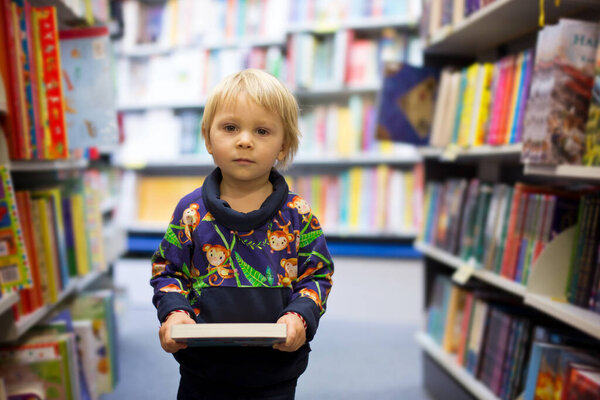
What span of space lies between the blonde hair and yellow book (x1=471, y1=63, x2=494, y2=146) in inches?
36.2

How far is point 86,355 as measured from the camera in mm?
1549

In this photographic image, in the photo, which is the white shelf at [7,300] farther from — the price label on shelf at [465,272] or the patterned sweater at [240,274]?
the price label on shelf at [465,272]

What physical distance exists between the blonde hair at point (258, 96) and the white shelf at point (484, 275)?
852 mm

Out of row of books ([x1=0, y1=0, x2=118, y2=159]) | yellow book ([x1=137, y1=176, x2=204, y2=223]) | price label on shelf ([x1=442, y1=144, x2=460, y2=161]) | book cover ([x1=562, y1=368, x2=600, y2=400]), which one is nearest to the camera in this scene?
book cover ([x1=562, y1=368, x2=600, y2=400])

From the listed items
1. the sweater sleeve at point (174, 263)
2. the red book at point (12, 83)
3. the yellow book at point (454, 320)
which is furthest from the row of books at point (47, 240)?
the yellow book at point (454, 320)

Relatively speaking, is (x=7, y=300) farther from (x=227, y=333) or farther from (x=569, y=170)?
(x=569, y=170)

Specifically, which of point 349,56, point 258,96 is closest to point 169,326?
point 258,96

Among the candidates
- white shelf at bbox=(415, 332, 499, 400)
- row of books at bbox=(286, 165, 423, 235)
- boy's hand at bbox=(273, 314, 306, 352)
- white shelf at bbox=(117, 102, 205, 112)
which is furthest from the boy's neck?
white shelf at bbox=(117, 102, 205, 112)

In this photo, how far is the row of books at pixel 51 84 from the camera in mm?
1138

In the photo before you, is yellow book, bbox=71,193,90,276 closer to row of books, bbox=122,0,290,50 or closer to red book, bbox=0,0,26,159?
red book, bbox=0,0,26,159

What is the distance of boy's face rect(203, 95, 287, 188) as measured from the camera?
72 cm

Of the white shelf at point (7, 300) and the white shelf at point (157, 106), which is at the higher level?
the white shelf at point (157, 106)

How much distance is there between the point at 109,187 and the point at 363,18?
1870 millimetres

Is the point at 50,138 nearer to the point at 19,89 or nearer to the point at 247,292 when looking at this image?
the point at 19,89
